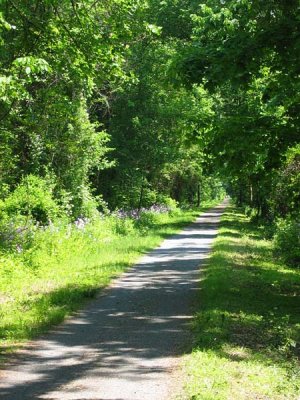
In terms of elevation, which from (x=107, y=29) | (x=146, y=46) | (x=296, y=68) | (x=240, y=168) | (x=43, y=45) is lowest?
(x=240, y=168)

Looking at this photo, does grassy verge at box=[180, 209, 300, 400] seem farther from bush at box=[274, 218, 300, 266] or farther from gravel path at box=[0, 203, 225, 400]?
bush at box=[274, 218, 300, 266]

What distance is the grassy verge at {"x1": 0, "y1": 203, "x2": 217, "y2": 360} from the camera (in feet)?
28.1

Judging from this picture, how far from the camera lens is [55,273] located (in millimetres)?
12820

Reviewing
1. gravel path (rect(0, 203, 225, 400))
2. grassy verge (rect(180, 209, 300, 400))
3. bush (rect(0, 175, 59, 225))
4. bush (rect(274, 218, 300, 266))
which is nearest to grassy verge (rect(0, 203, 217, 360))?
gravel path (rect(0, 203, 225, 400))

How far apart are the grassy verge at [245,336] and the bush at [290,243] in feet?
8.90

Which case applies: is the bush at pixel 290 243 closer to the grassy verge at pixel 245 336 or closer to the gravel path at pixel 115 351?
the grassy verge at pixel 245 336

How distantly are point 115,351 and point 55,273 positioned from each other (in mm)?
5973

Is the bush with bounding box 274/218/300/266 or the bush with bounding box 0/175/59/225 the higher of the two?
the bush with bounding box 0/175/59/225

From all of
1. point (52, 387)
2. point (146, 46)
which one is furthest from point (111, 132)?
point (52, 387)

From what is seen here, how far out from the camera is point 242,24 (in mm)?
10539

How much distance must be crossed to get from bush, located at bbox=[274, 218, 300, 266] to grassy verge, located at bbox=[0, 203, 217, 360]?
5053 mm

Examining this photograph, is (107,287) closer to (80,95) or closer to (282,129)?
(282,129)

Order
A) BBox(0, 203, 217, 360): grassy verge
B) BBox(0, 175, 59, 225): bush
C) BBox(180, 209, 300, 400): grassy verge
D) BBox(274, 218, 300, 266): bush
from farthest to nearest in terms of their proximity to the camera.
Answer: BBox(274, 218, 300, 266): bush < BBox(0, 175, 59, 225): bush < BBox(0, 203, 217, 360): grassy verge < BBox(180, 209, 300, 400): grassy verge

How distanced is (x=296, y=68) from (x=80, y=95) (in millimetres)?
11869
